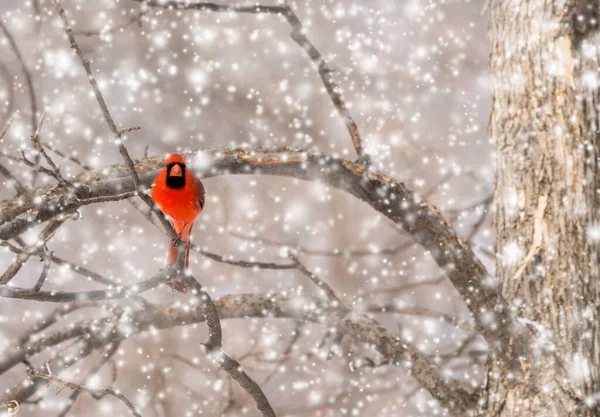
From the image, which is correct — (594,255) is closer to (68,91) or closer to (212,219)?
(212,219)

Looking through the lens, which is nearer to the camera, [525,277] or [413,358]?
[525,277]

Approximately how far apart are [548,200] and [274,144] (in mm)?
3051

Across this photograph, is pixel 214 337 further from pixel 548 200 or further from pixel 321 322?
pixel 548 200

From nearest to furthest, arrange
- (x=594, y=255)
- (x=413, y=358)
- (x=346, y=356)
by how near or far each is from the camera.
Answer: (x=594, y=255), (x=413, y=358), (x=346, y=356)

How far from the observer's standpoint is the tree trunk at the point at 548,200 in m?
1.67

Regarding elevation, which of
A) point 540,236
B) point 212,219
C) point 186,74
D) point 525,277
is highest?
point 186,74

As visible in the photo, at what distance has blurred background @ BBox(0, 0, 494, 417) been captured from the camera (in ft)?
15.4

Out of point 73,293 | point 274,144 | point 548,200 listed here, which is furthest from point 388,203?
point 274,144

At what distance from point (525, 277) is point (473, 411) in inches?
18.0

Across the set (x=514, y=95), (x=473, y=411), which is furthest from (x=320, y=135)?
(x=473, y=411)

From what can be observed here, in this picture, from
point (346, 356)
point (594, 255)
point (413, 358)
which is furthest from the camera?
point (346, 356)

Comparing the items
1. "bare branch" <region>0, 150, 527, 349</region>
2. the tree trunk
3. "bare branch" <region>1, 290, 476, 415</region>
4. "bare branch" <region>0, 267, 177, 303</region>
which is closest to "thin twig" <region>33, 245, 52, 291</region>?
"bare branch" <region>0, 267, 177, 303</region>

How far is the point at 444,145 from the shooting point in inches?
190

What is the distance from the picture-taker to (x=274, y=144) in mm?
4652
